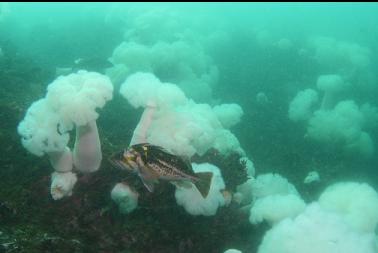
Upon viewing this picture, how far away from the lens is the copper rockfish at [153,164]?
4.09 m

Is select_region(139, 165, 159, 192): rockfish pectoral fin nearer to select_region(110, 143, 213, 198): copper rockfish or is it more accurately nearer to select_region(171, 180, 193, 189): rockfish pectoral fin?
select_region(110, 143, 213, 198): copper rockfish

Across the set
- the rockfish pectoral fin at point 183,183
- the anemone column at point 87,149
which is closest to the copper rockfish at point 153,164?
the rockfish pectoral fin at point 183,183

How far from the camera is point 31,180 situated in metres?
5.08

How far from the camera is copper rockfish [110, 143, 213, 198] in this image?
4086 mm

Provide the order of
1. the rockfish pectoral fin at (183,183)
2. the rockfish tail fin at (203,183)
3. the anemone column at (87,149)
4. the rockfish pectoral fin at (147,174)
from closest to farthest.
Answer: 1. the rockfish pectoral fin at (147,174)
2. the rockfish tail fin at (203,183)
3. the rockfish pectoral fin at (183,183)
4. the anemone column at (87,149)

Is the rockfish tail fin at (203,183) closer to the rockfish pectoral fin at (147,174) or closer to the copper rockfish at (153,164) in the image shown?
the copper rockfish at (153,164)

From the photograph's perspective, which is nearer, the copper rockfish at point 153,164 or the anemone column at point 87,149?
the copper rockfish at point 153,164

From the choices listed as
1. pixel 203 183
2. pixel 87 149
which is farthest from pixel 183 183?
pixel 87 149

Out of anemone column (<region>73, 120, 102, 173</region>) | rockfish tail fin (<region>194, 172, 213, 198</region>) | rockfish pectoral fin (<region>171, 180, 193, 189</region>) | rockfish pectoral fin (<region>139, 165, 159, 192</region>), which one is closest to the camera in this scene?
rockfish pectoral fin (<region>139, 165, 159, 192</region>)

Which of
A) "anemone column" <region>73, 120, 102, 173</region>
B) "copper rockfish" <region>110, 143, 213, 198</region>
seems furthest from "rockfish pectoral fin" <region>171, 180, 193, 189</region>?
"anemone column" <region>73, 120, 102, 173</region>

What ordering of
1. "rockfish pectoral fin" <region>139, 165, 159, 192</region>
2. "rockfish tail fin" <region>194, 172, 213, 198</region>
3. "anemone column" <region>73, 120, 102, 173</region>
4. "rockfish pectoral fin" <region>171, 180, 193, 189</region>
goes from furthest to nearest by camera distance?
"anemone column" <region>73, 120, 102, 173</region>, "rockfish pectoral fin" <region>171, 180, 193, 189</region>, "rockfish tail fin" <region>194, 172, 213, 198</region>, "rockfish pectoral fin" <region>139, 165, 159, 192</region>

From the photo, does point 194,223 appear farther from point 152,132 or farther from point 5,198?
point 5,198

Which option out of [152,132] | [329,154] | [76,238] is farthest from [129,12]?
[76,238]

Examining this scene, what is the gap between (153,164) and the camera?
413 cm
